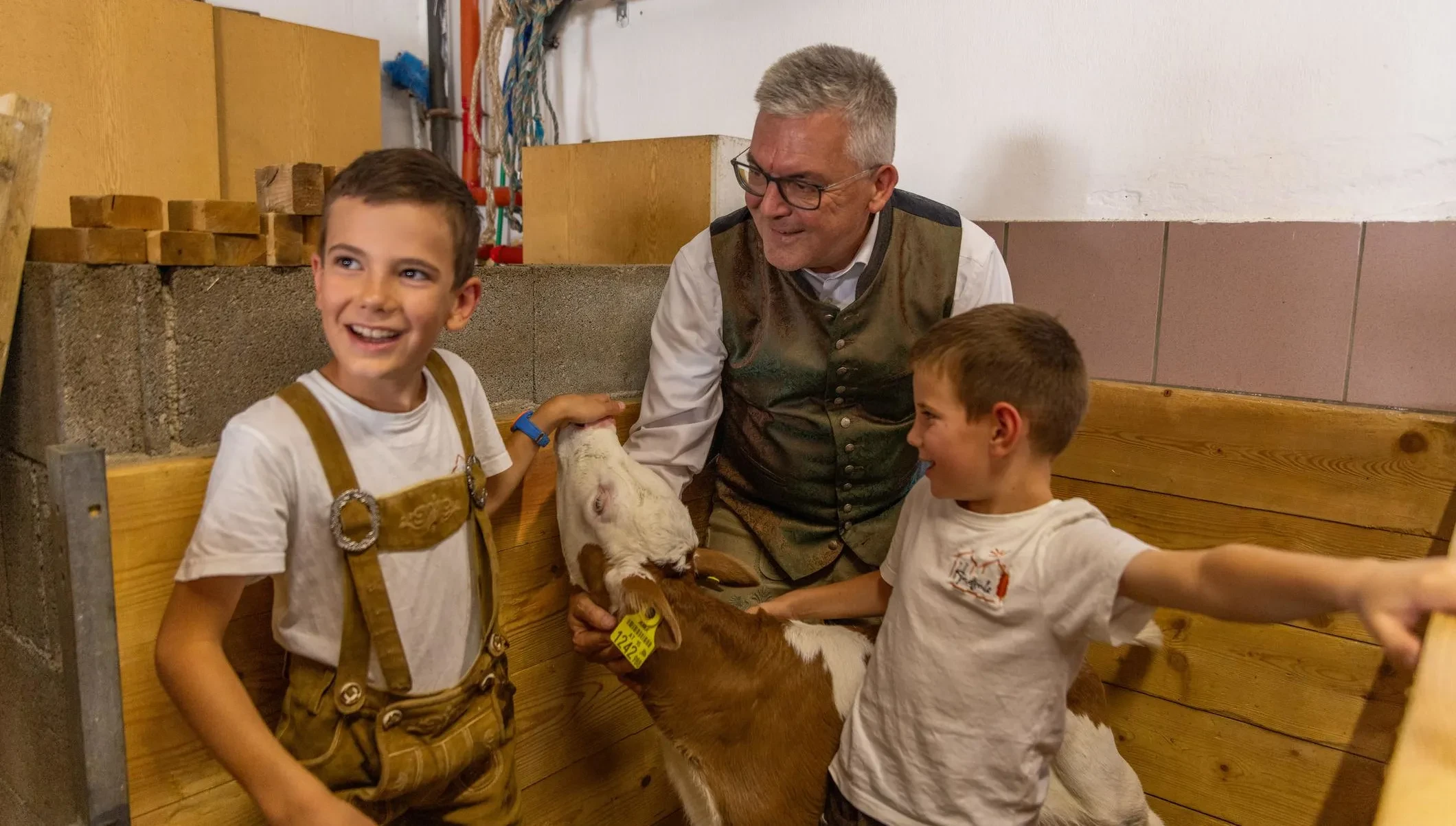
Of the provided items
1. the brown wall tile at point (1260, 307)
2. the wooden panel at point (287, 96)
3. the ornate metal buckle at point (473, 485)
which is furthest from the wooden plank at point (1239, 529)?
the wooden panel at point (287, 96)

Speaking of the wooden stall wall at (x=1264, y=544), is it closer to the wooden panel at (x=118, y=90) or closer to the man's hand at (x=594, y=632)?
the man's hand at (x=594, y=632)

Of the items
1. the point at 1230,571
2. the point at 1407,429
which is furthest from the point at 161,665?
the point at 1407,429

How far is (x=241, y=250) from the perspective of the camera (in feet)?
4.31

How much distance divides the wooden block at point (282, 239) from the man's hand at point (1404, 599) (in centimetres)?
133

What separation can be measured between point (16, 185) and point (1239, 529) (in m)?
2.13

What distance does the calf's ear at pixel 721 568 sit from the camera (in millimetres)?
1667

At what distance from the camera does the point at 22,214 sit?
117 centimetres

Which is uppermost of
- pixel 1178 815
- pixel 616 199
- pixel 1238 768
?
pixel 616 199

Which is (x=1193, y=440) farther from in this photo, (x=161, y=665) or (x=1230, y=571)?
(x=161, y=665)

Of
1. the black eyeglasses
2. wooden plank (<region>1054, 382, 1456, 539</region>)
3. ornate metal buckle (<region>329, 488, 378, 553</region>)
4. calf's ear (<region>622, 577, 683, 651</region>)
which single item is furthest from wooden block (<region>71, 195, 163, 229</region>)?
wooden plank (<region>1054, 382, 1456, 539</region>)

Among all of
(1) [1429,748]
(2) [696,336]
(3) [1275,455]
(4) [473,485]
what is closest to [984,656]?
(1) [1429,748]

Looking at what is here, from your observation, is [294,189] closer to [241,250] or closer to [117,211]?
[241,250]

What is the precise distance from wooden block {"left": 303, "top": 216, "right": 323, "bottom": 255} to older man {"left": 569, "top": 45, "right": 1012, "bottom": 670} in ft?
2.37

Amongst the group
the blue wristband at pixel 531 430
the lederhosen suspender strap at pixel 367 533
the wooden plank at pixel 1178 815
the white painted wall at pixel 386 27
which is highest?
the white painted wall at pixel 386 27
